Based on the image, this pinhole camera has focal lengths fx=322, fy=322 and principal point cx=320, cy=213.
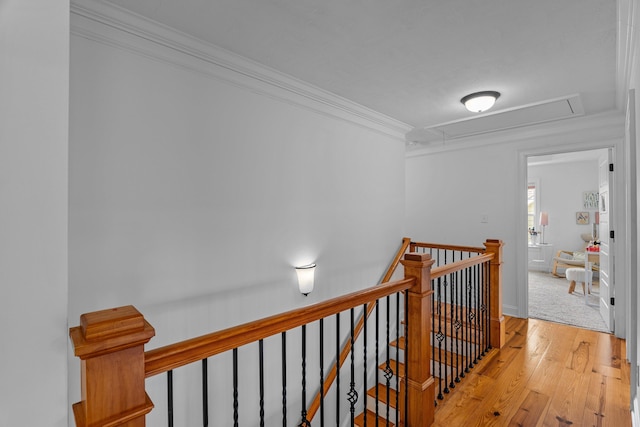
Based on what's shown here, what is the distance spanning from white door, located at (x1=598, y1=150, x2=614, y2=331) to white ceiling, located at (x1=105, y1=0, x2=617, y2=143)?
990mm

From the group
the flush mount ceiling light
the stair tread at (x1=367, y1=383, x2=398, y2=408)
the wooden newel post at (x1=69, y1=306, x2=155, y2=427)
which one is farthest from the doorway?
the wooden newel post at (x1=69, y1=306, x2=155, y2=427)

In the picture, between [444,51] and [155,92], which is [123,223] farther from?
[444,51]

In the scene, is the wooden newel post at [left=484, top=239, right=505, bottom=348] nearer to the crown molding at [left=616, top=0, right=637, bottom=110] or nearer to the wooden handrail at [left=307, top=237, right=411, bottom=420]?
the wooden handrail at [left=307, top=237, right=411, bottom=420]

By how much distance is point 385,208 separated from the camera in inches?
150

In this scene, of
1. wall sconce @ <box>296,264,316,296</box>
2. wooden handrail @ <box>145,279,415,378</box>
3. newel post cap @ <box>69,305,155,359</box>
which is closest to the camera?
newel post cap @ <box>69,305,155,359</box>

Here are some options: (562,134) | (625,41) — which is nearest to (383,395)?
(625,41)

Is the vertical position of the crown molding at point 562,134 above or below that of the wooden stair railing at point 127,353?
above

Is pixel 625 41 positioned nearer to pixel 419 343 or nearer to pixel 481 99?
pixel 481 99

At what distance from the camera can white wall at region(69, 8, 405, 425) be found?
5.67 ft

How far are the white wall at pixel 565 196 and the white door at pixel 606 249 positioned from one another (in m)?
3.55

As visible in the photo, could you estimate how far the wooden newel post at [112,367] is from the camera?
0.77 meters

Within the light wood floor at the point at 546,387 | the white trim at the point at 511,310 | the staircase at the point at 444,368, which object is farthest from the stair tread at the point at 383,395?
the white trim at the point at 511,310

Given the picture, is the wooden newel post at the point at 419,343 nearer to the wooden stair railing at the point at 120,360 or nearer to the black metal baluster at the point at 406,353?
the black metal baluster at the point at 406,353

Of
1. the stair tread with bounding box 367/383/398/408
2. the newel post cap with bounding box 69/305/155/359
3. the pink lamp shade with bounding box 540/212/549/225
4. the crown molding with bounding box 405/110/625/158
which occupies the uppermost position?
the crown molding with bounding box 405/110/625/158
